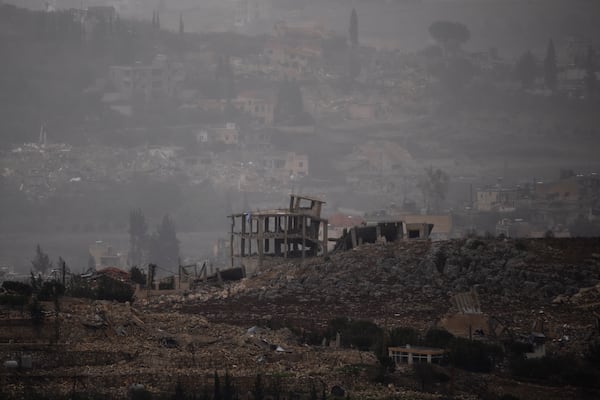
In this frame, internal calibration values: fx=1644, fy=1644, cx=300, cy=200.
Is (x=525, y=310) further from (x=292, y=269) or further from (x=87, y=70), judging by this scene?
(x=87, y=70)

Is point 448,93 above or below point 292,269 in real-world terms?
above

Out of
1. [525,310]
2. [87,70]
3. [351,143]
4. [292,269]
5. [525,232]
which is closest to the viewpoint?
[525,310]

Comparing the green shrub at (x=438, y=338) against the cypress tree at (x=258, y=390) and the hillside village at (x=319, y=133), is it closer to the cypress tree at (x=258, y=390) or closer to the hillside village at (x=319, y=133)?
the cypress tree at (x=258, y=390)

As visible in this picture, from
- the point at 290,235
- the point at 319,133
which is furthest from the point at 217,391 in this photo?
the point at 319,133

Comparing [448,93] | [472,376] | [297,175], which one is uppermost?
[448,93]

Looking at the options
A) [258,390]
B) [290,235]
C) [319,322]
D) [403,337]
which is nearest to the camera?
[258,390]

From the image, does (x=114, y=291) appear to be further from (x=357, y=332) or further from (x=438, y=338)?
(x=438, y=338)

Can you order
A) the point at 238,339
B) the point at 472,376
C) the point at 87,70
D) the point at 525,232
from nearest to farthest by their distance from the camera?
the point at 472,376, the point at 238,339, the point at 525,232, the point at 87,70

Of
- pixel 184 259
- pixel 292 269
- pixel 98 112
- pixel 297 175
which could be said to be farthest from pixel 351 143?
pixel 292 269

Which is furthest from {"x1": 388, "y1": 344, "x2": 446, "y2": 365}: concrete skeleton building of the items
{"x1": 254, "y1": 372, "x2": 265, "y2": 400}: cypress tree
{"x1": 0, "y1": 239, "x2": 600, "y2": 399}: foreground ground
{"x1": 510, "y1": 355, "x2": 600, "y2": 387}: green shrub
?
{"x1": 254, "y1": 372, "x2": 265, "y2": 400}: cypress tree

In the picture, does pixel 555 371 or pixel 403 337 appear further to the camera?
pixel 403 337

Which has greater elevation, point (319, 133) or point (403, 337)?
point (319, 133)
